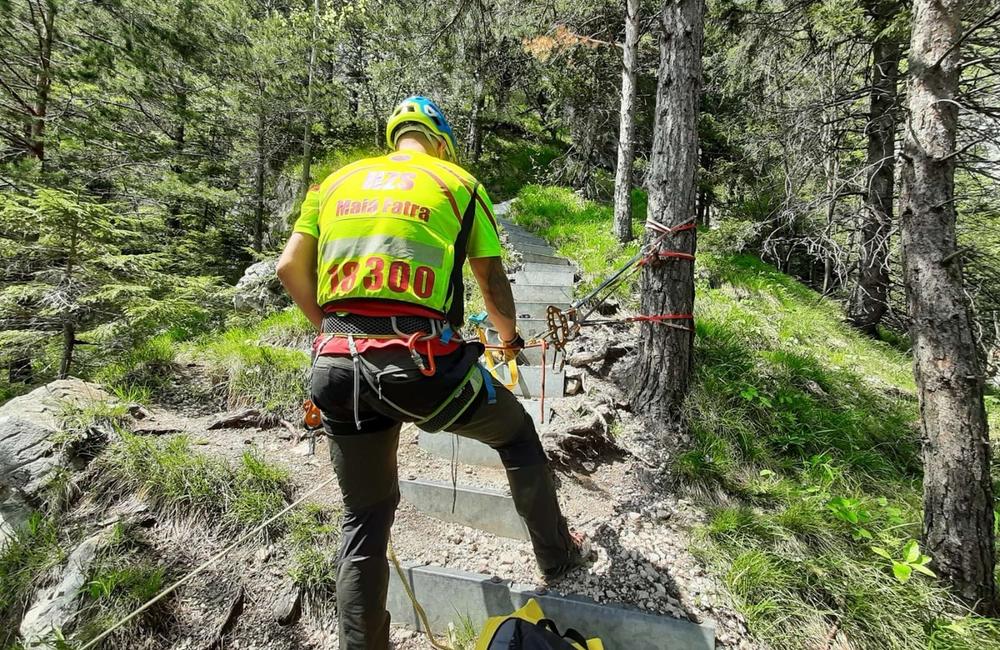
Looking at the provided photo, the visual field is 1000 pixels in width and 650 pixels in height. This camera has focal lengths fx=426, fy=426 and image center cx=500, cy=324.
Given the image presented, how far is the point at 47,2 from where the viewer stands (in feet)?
19.2

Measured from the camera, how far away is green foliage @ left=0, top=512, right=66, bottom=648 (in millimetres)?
2225

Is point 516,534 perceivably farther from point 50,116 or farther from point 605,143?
point 605,143

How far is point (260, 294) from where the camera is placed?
7344 millimetres

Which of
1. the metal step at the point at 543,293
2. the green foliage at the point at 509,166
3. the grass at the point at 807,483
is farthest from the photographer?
the green foliage at the point at 509,166

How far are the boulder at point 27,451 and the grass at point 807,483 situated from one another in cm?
410

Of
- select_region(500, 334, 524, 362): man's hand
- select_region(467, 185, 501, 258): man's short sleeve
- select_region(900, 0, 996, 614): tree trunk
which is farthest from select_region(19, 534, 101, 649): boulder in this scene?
select_region(900, 0, 996, 614): tree trunk

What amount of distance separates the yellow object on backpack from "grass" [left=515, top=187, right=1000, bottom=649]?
2.93ft

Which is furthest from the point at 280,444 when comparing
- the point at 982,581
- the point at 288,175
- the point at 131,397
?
the point at 288,175

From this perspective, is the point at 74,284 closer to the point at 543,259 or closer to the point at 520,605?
the point at 520,605

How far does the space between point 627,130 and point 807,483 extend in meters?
7.02

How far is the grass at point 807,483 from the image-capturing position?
2021 millimetres

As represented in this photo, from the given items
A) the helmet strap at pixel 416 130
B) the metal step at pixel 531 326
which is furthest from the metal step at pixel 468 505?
the metal step at pixel 531 326

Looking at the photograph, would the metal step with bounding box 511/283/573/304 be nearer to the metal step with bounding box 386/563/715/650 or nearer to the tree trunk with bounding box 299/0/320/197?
the metal step with bounding box 386/563/715/650

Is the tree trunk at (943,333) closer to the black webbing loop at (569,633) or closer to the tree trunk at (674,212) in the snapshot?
the tree trunk at (674,212)
